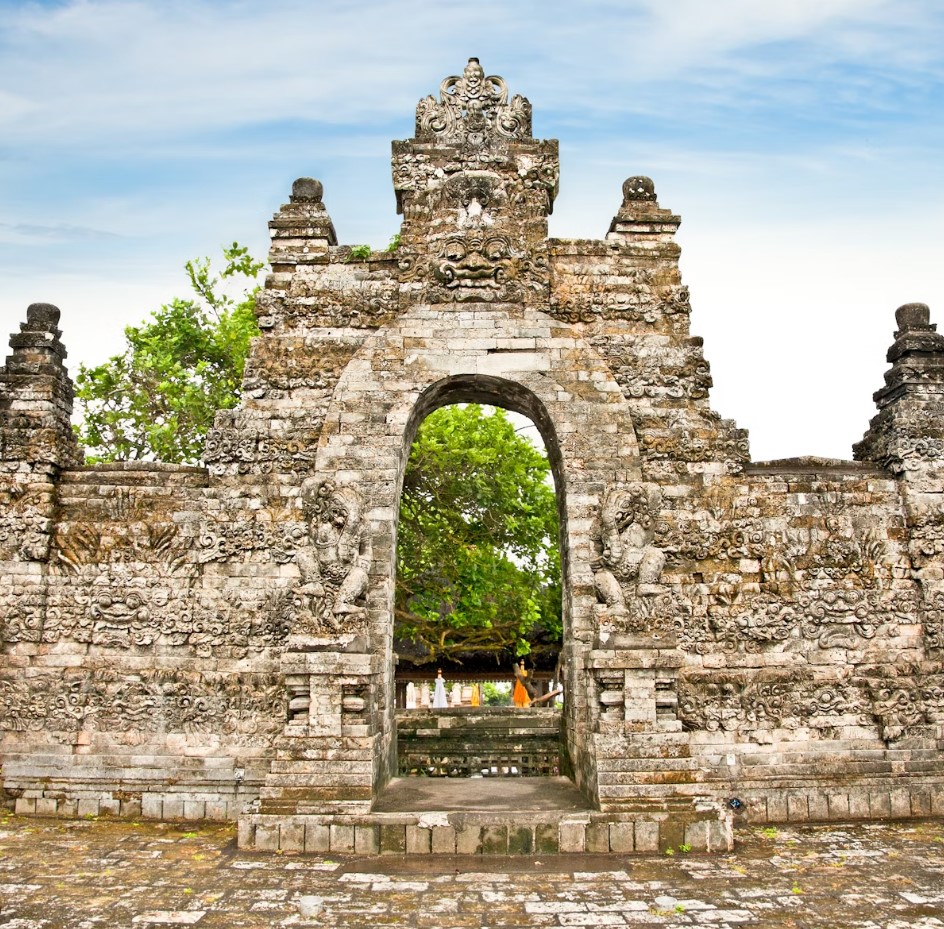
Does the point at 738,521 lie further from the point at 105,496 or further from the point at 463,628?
the point at 463,628

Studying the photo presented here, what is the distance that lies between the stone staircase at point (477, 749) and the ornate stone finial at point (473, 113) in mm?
7360

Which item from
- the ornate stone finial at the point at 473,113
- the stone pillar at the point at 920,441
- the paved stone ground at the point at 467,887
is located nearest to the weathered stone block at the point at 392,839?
the paved stone ground at the point at 467,887

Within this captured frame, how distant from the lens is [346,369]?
31.4 feet

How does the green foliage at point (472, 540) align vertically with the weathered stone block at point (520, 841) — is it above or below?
above

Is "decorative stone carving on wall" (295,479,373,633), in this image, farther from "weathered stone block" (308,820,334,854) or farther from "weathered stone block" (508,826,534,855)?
"weathered stone block" (508,826,534,855)

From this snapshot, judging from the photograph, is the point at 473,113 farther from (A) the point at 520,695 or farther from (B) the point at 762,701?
(A) the point at 520,695

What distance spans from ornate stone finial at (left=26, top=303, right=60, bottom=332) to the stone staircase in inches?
256

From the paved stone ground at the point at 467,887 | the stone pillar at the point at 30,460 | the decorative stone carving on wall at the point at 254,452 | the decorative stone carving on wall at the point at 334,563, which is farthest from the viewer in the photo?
the decorative stone carving on wall at the point at 254,452

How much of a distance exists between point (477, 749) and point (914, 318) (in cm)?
737

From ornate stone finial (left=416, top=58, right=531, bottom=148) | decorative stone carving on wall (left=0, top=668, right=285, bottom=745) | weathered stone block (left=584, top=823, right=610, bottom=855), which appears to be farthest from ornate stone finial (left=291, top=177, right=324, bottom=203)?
weathered stone block (left=584, top=823, right=610, bottom=855)

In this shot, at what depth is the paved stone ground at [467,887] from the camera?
5.48 m

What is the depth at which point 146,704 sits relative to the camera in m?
8.96

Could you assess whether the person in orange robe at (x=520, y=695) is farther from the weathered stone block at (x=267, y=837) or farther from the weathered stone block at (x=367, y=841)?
the weathered stone block at (x=267, y=837)

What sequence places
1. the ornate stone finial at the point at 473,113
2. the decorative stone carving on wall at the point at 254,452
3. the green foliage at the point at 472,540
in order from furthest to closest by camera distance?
the green foliage at the point at 472,540
the ornate stone finial at the point at 473,113
the decorative stone carving on wall at the point at 254,452
